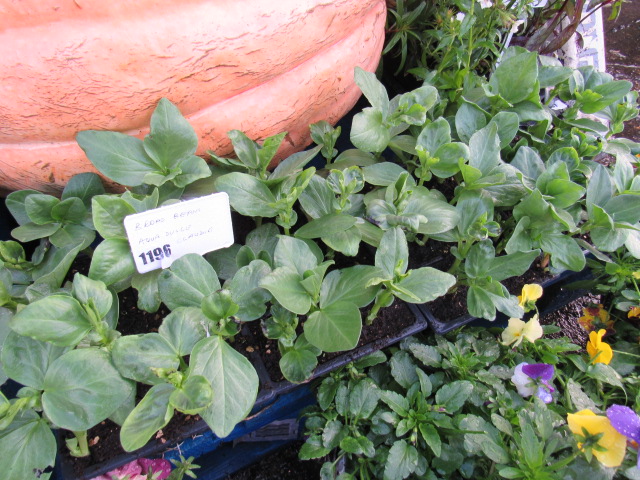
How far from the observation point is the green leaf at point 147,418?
54 centimetres

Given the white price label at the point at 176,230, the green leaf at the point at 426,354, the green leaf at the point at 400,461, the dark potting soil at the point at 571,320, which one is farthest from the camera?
the dark potting soil at the point at 571,320

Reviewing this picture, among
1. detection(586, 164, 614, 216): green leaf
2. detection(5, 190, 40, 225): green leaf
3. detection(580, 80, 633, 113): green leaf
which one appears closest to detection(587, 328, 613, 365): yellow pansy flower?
detection(586, 164, 614, 216): green leaf

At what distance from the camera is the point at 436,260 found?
893 millimetres

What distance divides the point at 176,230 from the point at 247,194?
0.12 meters

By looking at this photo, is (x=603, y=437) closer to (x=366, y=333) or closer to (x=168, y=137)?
(x=366, y=333)

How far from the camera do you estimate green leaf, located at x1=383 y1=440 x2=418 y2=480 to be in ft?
2.37

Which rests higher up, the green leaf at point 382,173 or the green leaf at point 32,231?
the green leaf at point 32,231

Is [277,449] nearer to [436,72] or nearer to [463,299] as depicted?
[463,299]

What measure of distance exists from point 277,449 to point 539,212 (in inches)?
30.5

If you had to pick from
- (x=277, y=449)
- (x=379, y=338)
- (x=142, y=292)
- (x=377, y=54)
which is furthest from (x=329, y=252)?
(x=277, y=449)

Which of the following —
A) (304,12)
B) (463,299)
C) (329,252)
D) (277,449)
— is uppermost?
(304,12)

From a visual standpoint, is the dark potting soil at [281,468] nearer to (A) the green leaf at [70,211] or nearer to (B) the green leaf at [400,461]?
(B) the green leaf at [400,461]

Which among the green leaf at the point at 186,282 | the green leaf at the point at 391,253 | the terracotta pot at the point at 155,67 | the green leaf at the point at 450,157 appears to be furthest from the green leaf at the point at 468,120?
the green leaf at the point at 186,282

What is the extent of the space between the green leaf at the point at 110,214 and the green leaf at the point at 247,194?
0.44ft
